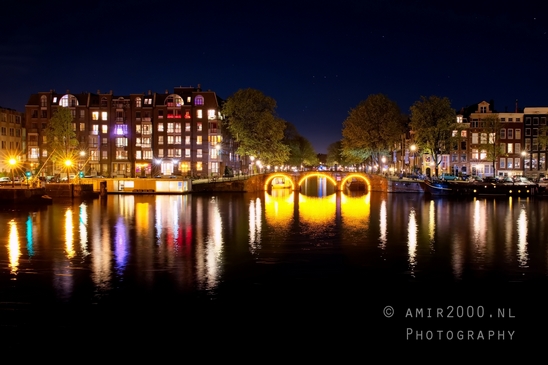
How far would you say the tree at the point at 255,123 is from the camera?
94.7m

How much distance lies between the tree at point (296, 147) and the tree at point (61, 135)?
58.9 meters

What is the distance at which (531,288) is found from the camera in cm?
2578

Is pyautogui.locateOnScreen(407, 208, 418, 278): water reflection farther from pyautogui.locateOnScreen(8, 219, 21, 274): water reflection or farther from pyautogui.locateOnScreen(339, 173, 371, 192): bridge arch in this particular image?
pyautogui.locateOnScreen(339, 173, 371, 192): bridge arch

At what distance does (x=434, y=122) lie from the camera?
293ft

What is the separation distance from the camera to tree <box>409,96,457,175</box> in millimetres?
88312

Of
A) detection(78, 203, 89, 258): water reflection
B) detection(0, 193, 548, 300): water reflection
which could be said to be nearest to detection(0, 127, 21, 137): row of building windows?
detection(78, 203, 89, 258): water reflection

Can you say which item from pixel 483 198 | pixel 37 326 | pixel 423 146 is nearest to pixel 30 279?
pixel 37 326

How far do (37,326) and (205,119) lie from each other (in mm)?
83293

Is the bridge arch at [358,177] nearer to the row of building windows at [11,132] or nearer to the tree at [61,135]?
the tree at [61,135]

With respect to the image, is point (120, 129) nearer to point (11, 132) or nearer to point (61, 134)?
point (61, 134)

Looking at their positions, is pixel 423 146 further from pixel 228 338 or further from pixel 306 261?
pixel 228 338

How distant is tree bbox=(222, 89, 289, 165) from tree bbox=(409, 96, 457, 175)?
80.4ft

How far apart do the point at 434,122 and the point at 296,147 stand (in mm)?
65505

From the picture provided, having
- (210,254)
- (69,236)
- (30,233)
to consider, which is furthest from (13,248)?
(210,254)
